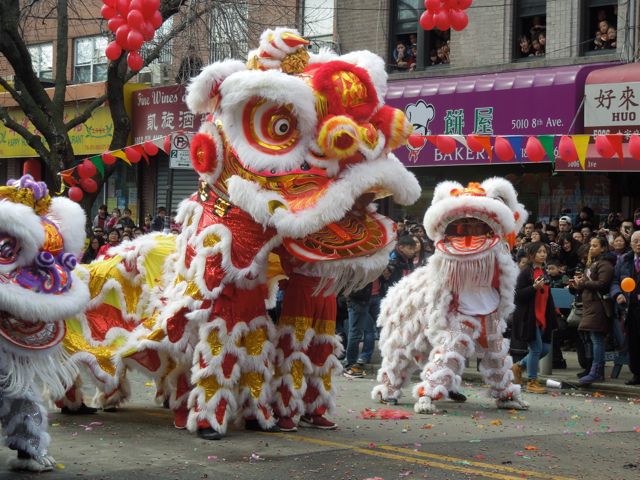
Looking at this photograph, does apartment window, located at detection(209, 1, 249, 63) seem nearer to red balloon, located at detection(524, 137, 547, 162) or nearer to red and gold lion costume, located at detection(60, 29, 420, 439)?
red balloon, located at detection(524, 137, 547, 162)

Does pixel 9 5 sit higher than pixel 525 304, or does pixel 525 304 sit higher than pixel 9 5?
pixel 9 5

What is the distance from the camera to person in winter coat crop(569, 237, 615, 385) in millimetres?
12680

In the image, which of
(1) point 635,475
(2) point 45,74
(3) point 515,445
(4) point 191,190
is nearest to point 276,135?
(3) point 515,445

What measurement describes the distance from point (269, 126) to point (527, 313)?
528 centimetres

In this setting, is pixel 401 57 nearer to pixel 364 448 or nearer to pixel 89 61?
pixel 89 61

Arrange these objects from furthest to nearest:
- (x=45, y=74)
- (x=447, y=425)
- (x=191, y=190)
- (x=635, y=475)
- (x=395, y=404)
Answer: (x=45, y=74) < (x=191, y=190) < (x=395, y=404) < (x=447, y=425) < (x=635, y=475)

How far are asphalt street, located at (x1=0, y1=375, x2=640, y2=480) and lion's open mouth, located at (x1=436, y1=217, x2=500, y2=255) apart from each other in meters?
1.45

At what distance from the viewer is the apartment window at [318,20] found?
2297 centimetres

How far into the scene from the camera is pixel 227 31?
19391 mm

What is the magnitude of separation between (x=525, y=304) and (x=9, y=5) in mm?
9889

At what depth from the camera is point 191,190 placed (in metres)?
26.5

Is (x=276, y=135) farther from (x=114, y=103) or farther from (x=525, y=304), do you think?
(x=114, y=103)

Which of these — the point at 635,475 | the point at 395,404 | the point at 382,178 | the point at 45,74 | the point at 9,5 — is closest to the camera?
the point at 635,475

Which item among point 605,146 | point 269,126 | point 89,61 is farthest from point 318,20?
point 269,126
